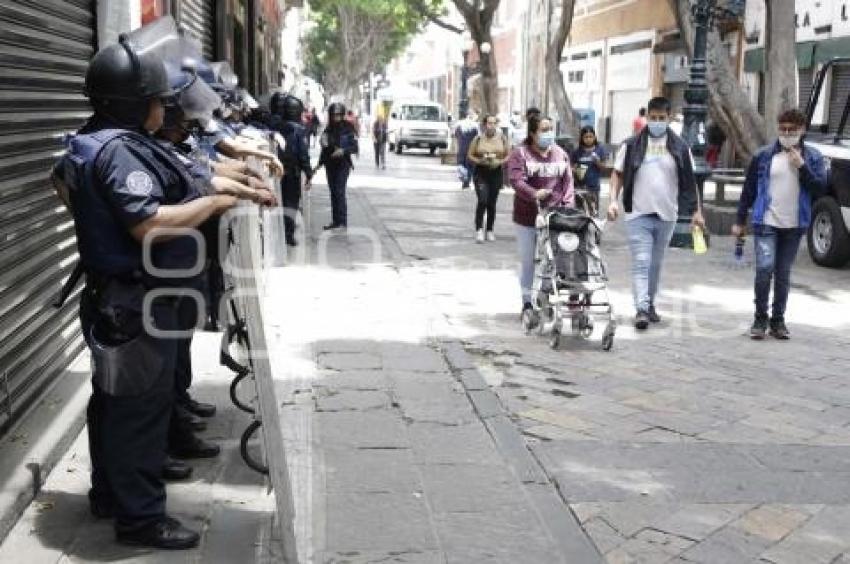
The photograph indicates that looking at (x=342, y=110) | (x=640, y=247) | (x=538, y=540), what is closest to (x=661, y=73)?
(x=342, y=110)

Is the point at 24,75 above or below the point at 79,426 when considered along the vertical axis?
above

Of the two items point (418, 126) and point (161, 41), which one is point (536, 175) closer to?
point (161, 41)

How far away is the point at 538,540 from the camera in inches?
153

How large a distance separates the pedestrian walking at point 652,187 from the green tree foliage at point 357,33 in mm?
26090

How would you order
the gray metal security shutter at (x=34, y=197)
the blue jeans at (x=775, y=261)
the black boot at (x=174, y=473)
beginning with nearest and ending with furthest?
the black boot at (x=174, y=473)
the gray metal security shutter at (x=34, y=197)
the blue jeans at (x=775, y=261)

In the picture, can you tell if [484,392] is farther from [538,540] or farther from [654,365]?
[538,540]

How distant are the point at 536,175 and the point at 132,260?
463 cm

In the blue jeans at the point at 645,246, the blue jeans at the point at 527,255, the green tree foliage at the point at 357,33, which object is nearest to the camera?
the blue jeans at the point at 645,246

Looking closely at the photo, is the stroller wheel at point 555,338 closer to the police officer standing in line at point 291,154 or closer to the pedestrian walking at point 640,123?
the pedestrian walking at point 640,123

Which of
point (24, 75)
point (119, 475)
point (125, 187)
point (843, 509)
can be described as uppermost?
point (24, 75)

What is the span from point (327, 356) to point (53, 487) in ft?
8.81

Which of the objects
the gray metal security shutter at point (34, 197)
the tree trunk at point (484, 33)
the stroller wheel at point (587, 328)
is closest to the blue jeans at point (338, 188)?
the stroller wheel at point (587, 328)

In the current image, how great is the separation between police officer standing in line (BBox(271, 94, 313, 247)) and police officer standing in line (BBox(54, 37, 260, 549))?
7276 millimetres

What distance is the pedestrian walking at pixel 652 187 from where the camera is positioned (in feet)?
24.4
